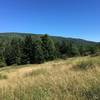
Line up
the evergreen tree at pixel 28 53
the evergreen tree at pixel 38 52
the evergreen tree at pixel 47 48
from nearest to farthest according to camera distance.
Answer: the evergreen tree at pixel 38 52
the evergreen tree at pixel 47 48
the evergreen tree at pixel 28 53

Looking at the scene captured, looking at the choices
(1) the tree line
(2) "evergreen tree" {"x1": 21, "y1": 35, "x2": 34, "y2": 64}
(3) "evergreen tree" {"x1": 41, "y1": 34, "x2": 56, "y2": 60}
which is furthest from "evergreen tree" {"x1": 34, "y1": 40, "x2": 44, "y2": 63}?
(2) "evergreen tree" {"x1": 21, "y1": 35, "x2": 34, "y2": 64}

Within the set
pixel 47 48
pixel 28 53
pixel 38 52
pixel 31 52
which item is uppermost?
pixel 47 48

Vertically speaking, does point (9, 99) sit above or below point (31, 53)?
above

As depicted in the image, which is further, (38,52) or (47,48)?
(47,48)

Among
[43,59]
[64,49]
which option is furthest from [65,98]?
[64,49]

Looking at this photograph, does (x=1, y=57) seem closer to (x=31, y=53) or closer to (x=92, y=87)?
(x=31, y=53)

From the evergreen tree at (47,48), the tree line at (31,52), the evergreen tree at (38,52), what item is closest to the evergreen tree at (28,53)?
the tree line at (31,52)

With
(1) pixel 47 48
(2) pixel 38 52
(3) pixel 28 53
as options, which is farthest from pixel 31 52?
(1) pixel 47 48

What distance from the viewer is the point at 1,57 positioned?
5366 cm

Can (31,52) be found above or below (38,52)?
below

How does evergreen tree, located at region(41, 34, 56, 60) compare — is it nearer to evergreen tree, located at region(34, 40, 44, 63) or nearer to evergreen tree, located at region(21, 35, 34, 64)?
evergreen tree, located at region(34, 40, 44, 63)

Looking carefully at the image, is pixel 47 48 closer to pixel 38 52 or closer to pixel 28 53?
pixel 38 52

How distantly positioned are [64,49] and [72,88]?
65.4 metres

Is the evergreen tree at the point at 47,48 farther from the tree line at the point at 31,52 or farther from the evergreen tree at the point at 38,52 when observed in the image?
the evergreen tree at the point at 38,52
